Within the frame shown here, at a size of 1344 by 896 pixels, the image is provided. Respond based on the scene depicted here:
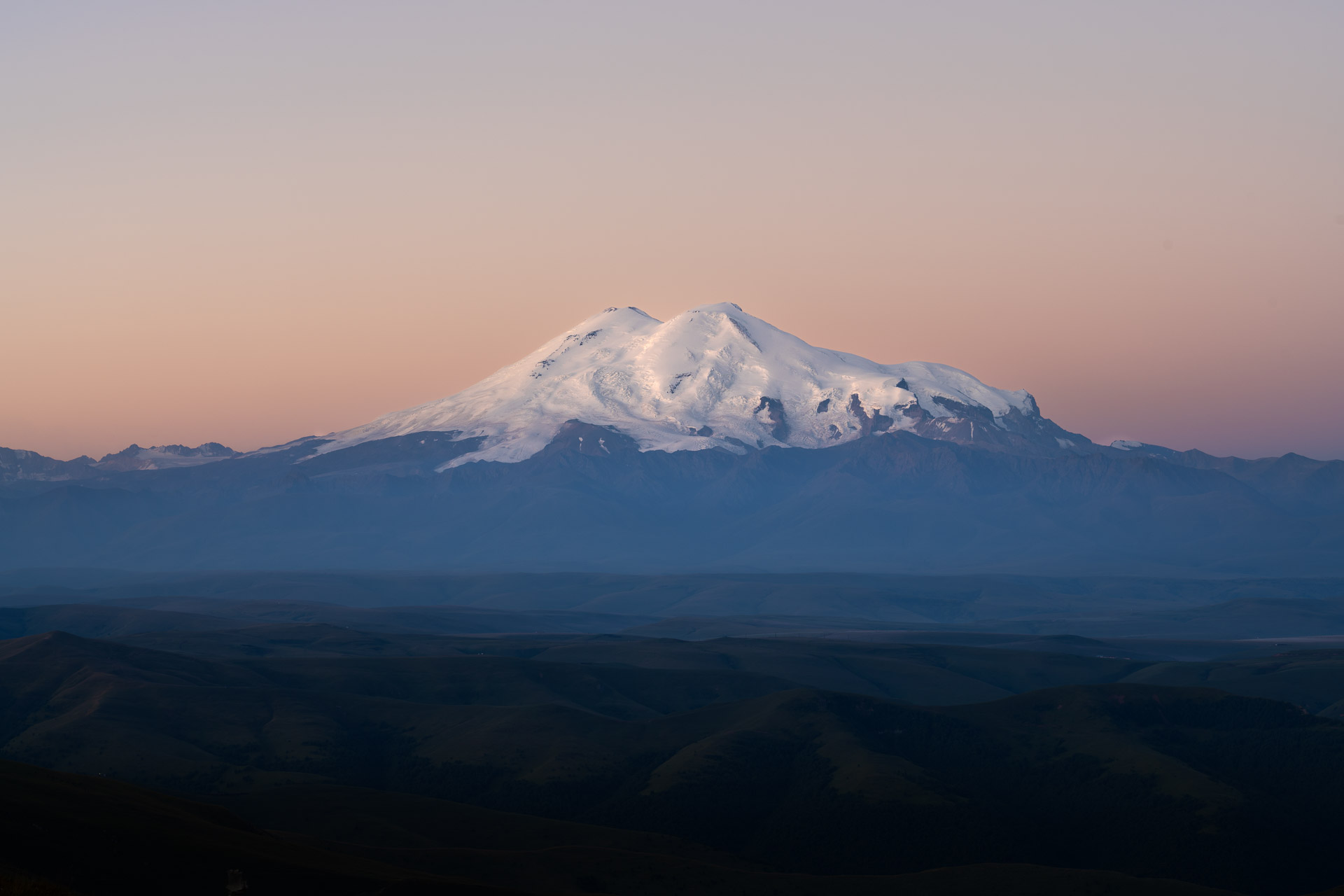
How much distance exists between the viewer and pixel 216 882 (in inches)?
3748

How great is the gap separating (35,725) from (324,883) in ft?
Result: 393

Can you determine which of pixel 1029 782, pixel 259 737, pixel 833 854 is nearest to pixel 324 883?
pixel 833 854

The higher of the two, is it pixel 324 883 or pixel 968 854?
pixel 324 883

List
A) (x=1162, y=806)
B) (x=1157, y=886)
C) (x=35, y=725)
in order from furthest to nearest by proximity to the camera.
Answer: (x=35, y=725)
(x=1162, y=806)
(x=1157, y=886)

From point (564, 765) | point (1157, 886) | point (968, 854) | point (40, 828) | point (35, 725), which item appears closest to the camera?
point (40, 828)

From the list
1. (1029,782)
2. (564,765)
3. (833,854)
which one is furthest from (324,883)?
(1029,782)

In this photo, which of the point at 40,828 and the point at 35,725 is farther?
the point at 35,725

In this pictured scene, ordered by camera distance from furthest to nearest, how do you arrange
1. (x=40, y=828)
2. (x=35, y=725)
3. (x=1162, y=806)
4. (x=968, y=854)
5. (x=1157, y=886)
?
(x=35, y=725), (x=1162, y=806), (x=968, y=854), (x=1157, y=886), (x=40, y=828)

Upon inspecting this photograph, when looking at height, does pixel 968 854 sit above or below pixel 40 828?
below

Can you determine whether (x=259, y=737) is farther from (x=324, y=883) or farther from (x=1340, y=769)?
(x=1340, y=769)

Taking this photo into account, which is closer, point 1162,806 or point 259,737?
point 1162,806

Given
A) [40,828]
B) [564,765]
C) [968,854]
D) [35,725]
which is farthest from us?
[35,725]

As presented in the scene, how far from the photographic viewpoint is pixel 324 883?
325ft

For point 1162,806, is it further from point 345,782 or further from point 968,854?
point 345,782
